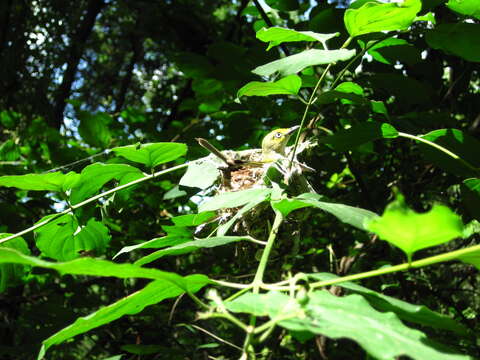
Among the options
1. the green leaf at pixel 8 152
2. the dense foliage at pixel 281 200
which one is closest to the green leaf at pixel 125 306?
the dense foliage at pixel 281 200

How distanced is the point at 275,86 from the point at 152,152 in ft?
1.07

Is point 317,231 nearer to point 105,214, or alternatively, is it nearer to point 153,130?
point 153,130

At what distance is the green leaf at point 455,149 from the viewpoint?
1.09 metres

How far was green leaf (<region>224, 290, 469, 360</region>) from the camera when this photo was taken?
45cm

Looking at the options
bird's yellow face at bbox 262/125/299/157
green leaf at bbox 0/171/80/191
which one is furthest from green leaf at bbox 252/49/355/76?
green leaf at bbox 0/171/80/191

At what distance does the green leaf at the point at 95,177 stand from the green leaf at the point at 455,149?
0.70m

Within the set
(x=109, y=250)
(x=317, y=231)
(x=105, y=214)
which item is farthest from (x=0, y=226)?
(x=317, y=231)

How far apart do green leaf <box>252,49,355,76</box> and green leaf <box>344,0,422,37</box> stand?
0.07m

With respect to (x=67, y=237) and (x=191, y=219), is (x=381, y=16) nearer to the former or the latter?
(x=191, y=219)

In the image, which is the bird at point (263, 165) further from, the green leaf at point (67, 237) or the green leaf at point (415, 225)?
the green leaf at point (415, 225)

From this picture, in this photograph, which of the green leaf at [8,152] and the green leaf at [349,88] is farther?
the green leaf at [8,152]

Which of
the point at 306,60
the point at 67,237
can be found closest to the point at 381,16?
the point at 306,60

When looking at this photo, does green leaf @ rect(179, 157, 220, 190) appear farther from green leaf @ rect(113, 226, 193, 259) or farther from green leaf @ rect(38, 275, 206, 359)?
green leaf @ rect(38, 275, 206, 359)

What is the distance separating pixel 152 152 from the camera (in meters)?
1.09
